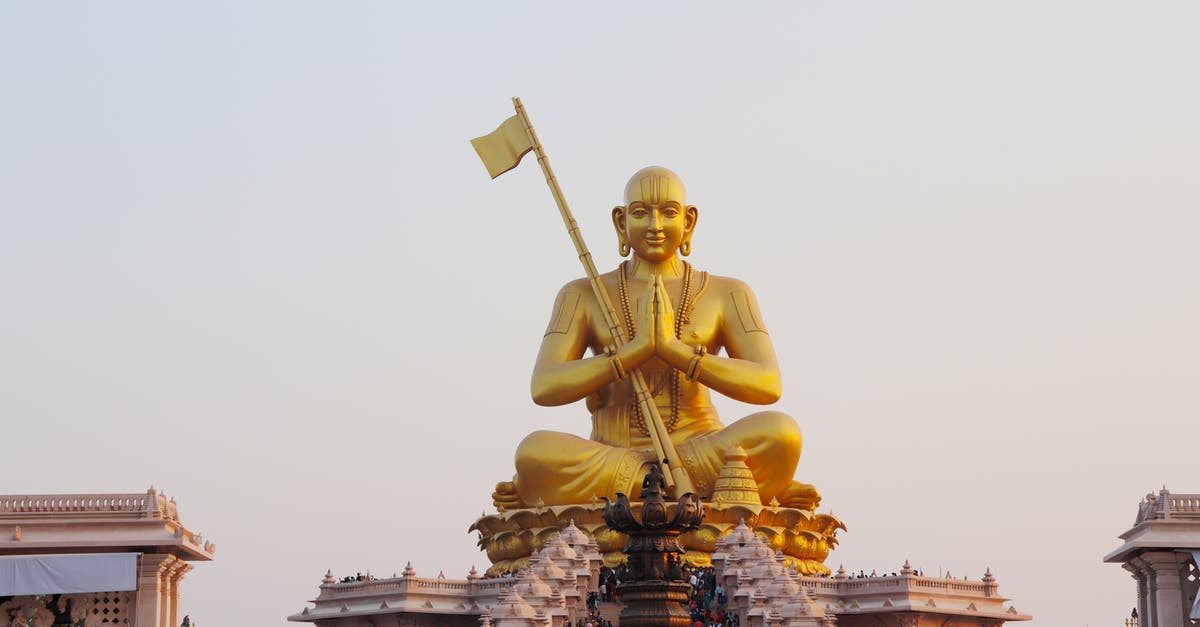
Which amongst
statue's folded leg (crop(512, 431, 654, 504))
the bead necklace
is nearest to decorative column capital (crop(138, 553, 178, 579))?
statue's folded leg (crop(512, 431, 654, 504))

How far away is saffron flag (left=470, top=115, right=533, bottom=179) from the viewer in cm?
3544

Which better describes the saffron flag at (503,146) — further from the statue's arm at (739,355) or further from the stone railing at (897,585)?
the stone railing at (897,585)

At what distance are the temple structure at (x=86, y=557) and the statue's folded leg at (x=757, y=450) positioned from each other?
7.75 meters

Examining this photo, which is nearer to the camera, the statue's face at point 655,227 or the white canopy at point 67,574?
the white canopy at point 67,574

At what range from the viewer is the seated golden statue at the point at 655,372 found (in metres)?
32.3

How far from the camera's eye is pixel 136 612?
29.6 m

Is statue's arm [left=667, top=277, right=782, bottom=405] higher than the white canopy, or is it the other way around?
statue's arm [left=667, top=277, right=782, bottom=405]

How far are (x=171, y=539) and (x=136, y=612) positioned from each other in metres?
1.11

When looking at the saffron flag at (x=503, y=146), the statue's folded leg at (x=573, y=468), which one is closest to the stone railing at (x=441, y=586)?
the statue's folded leg at (x=573, y=468)

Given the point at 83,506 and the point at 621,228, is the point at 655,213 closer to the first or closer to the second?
the point at 621,228

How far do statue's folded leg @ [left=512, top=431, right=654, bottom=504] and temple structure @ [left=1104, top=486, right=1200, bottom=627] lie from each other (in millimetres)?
7443

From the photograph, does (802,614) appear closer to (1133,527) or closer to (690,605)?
(690,605)

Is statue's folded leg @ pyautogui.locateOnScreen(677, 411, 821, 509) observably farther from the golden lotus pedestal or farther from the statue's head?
the statue's head

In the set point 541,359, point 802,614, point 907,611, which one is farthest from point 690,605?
point 541,359
